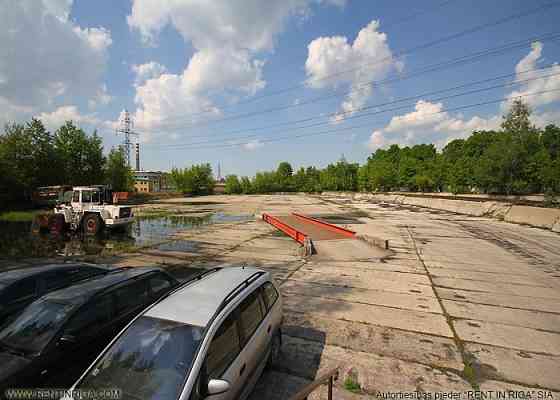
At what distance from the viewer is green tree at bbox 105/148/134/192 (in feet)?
171

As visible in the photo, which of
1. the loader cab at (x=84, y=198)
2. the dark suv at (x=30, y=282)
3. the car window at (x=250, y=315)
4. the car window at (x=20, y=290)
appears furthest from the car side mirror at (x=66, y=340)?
the loader cab at (x=84, y=198)

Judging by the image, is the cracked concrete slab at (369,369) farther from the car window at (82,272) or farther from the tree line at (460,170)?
→ the tree line at (460,170)

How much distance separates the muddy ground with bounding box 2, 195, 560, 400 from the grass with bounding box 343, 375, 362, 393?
0.02 metres

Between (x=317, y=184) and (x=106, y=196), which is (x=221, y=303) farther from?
(x=317, y=184)

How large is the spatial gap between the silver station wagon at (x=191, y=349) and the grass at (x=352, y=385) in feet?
4.71

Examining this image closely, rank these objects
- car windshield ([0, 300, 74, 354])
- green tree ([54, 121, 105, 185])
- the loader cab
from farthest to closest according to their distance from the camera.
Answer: green tree ([54, 121, 105, 185]), the loader cab, car windshield ([0, 300, 74, 354])

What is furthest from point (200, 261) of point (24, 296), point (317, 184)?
point (317, 184)

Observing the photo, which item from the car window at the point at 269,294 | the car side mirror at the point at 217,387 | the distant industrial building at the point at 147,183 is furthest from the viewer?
the distant industrial building at the point at 147,183

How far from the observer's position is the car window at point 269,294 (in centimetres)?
431

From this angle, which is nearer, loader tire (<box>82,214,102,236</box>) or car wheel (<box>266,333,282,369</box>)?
car wheel (<box>266,333,282,369</box>)

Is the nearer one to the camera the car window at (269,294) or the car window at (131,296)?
the car window at (269,294)

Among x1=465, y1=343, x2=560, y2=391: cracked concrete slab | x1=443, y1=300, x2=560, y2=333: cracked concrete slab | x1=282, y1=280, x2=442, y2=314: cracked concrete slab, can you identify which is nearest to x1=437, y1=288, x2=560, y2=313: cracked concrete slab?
x1=443, y1=300, x2=560, y2=333: cracked concrete slab

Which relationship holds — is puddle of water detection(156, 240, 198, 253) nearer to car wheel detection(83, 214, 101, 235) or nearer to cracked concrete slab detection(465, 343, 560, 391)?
car wheel detection(83, 214, 101, 235)

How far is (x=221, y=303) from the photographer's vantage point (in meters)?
3.36
